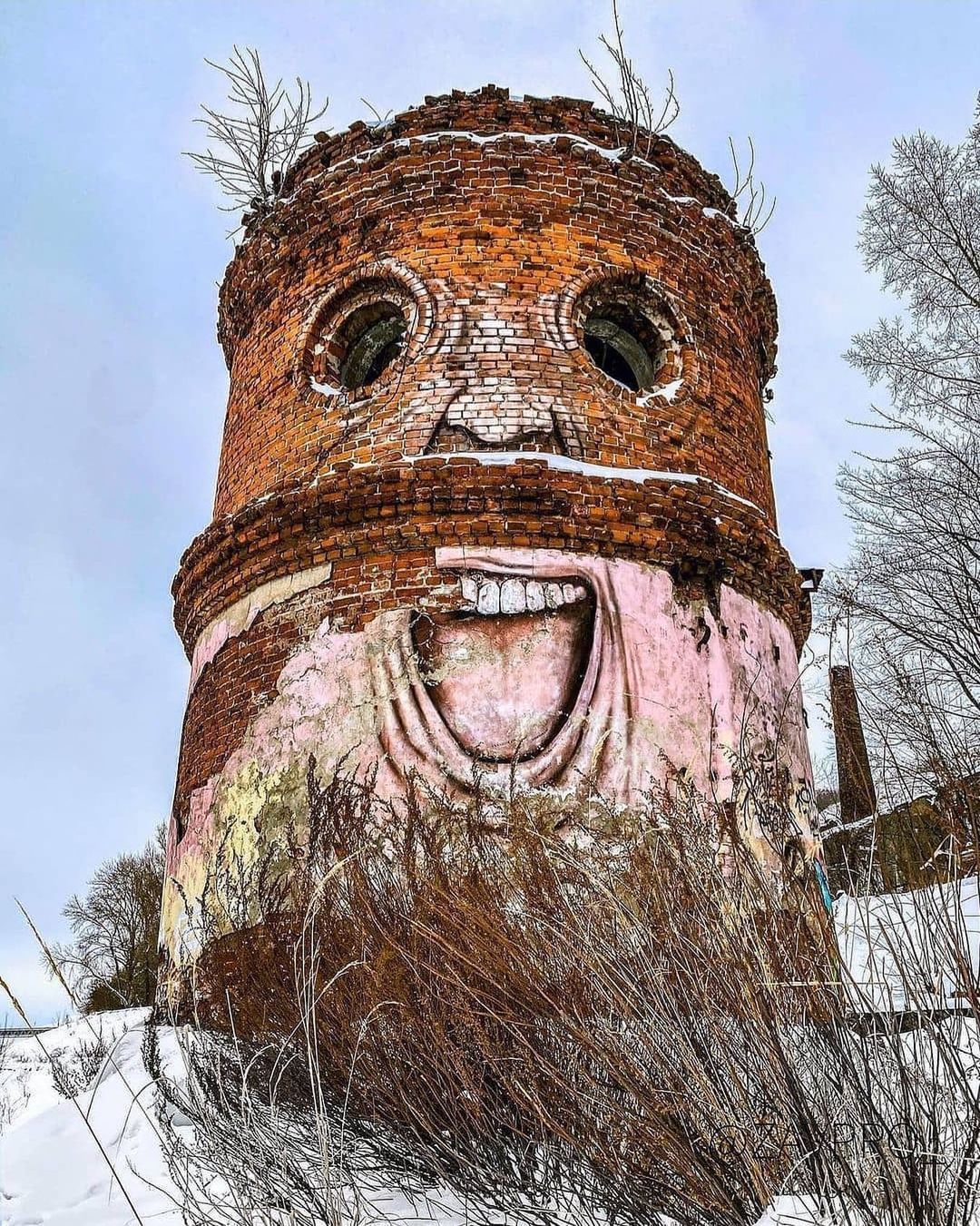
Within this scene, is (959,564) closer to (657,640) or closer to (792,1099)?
(657,640)

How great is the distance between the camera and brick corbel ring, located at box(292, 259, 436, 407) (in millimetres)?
6363

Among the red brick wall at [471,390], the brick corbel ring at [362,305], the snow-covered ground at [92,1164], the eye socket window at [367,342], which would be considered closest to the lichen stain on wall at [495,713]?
the red brick wall at [471,390]

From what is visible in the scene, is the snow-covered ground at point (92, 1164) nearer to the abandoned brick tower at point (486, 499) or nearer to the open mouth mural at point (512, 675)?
the abandoned brick tower at point (486, 499)

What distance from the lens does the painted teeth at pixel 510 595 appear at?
5578mm

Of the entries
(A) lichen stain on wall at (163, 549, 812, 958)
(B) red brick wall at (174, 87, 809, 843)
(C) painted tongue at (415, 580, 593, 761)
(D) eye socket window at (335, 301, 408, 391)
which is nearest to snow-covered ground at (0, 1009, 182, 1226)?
(A) lichen stain on wall at (163, 549, 812, 958)

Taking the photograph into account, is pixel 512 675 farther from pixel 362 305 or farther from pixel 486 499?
pixel 362 305

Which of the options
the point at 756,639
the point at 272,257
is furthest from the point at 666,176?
the point at 756,639

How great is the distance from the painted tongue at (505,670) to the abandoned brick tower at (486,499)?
0.02m

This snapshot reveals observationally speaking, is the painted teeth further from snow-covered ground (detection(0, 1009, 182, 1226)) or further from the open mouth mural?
snow-covered ground (detection(0, 1009, 182, 1226))

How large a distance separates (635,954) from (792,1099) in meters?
0.49

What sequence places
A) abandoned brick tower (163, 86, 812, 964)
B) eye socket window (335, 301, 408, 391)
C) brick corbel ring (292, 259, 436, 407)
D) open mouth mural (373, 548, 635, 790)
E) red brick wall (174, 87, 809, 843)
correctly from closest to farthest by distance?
open mouth mural (373, 548, 635, 790) < abandoned brick tower (163, 86, 812, 964) < red brick wall (174, 87, 809, 843) < brick corbel ring (292, 259, 436, 407) < eye socket window (335, 301, 408, 391)

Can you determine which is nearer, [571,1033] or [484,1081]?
[571,1033]

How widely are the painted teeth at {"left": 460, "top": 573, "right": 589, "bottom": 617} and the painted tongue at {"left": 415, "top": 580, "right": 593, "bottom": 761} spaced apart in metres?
0.01

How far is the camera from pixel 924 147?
12891 millimetres
